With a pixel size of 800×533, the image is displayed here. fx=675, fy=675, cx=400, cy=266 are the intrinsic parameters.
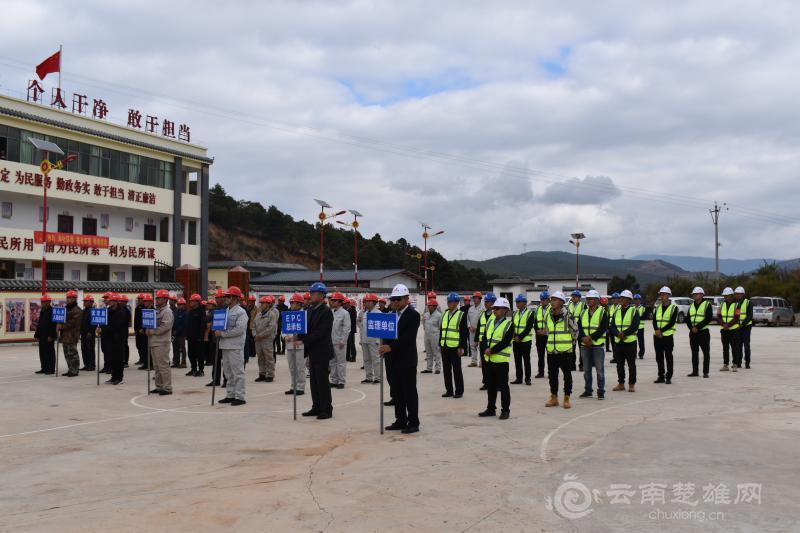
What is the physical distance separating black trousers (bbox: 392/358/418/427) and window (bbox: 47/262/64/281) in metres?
37.7

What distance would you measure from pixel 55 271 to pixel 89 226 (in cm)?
361

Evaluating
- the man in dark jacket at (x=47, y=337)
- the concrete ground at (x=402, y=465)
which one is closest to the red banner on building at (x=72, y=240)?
the man in dark jacket at (x=47, y=337)

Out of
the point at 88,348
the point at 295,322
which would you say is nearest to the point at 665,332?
the point at 295,322

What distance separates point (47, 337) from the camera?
16312mm

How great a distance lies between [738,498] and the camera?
6105 millimetres

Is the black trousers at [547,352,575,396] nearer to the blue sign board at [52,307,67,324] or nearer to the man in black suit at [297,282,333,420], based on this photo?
the man in black suit at [297,282,333,420]

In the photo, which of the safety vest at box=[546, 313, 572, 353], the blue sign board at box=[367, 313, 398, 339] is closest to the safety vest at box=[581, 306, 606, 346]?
the safety vest at box=[546, 313, 572, 353]

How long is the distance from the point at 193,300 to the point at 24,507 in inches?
463

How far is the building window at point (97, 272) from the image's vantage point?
4288 cm

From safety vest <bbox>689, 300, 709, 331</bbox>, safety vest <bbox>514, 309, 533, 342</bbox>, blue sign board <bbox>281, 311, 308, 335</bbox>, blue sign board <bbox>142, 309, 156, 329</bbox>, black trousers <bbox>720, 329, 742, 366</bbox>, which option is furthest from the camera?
black trousers <bbox>720, 329, 742, 366</bbox>

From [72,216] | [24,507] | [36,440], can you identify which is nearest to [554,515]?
[24,507]

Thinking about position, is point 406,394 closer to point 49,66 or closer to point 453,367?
point 453,367

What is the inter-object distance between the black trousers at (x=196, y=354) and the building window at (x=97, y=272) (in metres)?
29.7

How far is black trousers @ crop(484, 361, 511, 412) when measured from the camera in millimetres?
10344
